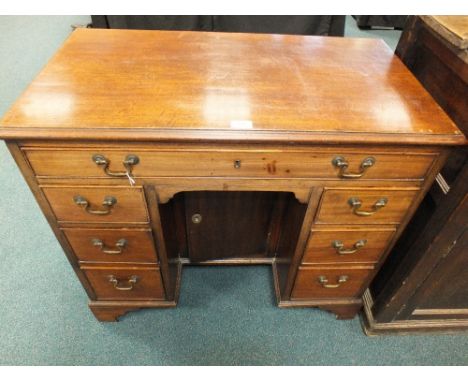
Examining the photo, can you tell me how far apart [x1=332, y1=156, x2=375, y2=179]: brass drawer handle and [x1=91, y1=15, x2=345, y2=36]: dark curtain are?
1606mm

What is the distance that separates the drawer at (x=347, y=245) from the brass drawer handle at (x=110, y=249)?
0.57 metres

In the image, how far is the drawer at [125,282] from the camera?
1.05 metres

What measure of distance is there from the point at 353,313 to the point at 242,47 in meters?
1.09

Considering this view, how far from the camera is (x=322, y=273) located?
3.62ft

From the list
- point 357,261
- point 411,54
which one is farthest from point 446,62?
point 357,261

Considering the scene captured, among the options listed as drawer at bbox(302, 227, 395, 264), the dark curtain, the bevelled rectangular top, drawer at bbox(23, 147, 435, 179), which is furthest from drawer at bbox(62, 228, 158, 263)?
the dark curtain

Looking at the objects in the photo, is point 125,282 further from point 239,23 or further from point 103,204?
point 239,23

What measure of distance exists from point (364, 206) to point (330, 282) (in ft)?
1.28

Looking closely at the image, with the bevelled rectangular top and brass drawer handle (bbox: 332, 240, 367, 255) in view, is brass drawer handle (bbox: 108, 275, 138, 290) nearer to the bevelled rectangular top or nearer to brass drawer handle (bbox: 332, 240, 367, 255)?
the bevelled rectangular top

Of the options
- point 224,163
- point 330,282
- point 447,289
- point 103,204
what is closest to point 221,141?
point 224,163

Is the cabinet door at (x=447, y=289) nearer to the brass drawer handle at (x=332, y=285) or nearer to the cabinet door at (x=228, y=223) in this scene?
the brass drawer handle at (x=332, y=285)

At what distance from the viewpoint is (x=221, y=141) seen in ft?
2.31

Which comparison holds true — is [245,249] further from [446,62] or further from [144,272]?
[446,62]

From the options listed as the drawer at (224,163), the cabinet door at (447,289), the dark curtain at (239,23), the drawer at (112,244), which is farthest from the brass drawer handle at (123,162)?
the dark curtain at (239,23)
